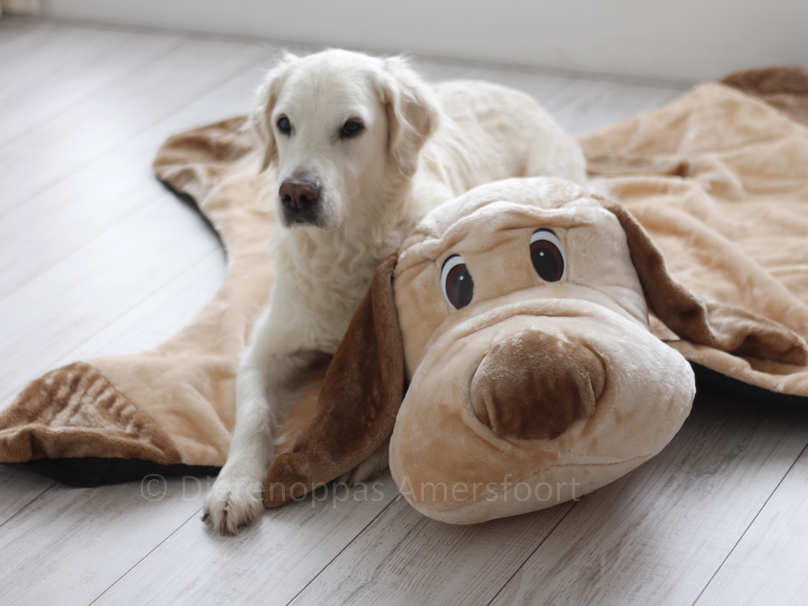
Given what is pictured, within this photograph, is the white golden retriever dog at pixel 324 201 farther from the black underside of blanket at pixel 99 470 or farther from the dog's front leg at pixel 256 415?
the black underside of blanket at pixel 99 470

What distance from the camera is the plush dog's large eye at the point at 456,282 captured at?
1.49m

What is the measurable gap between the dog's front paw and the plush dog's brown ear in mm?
29

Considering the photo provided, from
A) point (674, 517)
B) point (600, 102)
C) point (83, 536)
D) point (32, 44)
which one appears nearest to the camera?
point (674, 517)

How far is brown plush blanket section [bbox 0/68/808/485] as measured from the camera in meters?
1.65

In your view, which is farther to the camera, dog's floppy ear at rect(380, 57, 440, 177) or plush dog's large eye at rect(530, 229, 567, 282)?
dog's floppy ear at rect(380, 57, 440, 177)

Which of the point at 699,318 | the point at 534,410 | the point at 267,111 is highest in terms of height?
the point at 267,111

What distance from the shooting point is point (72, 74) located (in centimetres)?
410

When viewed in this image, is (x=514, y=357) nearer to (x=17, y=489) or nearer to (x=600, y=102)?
(x=17, y=489)

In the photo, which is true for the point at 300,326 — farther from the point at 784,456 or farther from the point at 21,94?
the point at 21,94

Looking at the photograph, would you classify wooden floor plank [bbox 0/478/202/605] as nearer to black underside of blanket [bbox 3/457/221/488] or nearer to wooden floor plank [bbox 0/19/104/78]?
black underside of blanket [bbox 3/457/221/488]

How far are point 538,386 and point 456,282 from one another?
1.16 feet

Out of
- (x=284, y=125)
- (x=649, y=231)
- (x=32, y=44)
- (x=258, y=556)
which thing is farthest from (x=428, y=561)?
(x=32, y=44)

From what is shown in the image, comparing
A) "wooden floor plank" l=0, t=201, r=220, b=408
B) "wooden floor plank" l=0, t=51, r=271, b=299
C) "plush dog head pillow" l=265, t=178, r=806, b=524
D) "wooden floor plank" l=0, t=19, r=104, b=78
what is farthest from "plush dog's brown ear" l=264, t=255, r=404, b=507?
"wooden floor plank" l=0, t=19, r=104, b=78

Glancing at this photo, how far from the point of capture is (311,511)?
157 cm
